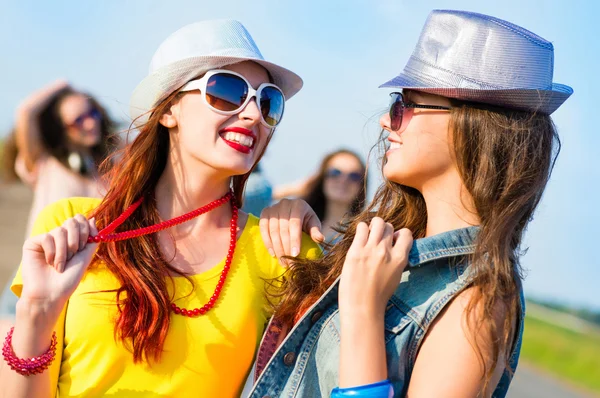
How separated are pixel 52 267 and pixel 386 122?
1213 millimetres

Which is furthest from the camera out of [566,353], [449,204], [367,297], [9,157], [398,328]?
[566,353]

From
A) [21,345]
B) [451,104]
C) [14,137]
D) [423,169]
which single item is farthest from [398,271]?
[14,137]

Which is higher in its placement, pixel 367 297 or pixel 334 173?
pixel 367 297

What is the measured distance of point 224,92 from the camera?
2.99m

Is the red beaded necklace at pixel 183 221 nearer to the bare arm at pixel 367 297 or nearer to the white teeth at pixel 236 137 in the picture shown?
the white teeth at pixel 236 137

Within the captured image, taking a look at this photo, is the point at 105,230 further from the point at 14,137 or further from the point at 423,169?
the point at 14,137

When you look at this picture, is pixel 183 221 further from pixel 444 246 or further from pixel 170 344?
pixel 444 246

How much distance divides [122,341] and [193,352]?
9.7 inches

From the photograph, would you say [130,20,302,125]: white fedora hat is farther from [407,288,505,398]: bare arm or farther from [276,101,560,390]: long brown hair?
[407,288,505,398]: bare arm

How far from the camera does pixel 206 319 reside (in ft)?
9.56

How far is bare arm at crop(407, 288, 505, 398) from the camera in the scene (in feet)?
7.72

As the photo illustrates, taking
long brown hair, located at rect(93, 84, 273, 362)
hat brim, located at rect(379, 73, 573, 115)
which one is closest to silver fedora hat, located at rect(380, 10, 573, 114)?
hat brim, located at rect(379, 73, 573, 115)

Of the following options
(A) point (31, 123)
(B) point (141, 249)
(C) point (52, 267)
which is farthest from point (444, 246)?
(A) point (31, 123)

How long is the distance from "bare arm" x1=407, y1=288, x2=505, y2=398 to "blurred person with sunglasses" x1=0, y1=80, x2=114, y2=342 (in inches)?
157
